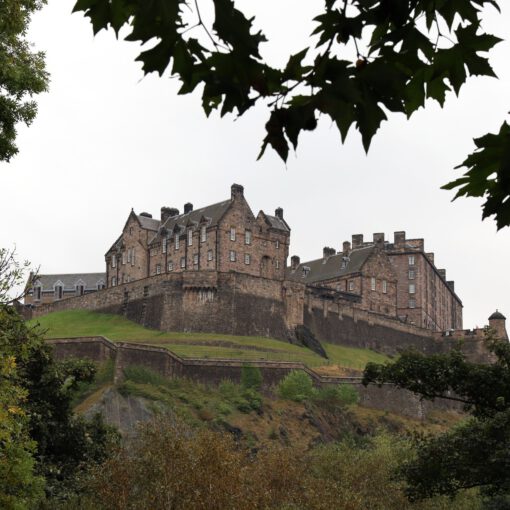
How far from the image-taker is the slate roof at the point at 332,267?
98.8m

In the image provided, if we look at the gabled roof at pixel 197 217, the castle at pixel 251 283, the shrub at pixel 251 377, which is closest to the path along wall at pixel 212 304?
the castle at pixel 251 283

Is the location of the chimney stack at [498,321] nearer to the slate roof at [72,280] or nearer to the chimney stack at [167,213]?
the chimney stack at [167,213]

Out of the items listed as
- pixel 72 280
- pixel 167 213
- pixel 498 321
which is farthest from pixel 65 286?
pixel 498 321

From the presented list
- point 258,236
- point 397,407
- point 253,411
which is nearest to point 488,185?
point 253,411

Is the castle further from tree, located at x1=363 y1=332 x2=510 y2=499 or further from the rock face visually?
tree, located at x1=363 y1=332 x2=510 y2=499

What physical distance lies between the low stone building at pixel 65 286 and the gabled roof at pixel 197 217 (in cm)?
2429

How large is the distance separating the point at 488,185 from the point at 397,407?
68957mm

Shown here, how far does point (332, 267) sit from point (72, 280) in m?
33.2

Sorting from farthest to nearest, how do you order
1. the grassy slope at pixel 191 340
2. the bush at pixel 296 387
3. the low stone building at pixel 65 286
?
the low stone building at pixel 65 286
the grassy slope at pixel 191 340
the bush at pixel 296 387

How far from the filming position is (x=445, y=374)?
79.4ft

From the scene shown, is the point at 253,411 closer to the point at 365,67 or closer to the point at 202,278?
the point at 202,278

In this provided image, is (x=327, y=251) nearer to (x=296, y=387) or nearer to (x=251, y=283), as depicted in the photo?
(x=251, y=283)

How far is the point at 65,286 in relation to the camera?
4491 inches

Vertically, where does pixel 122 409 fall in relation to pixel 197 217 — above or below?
below
